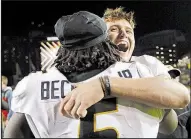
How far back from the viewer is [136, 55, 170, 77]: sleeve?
2309 millimetres

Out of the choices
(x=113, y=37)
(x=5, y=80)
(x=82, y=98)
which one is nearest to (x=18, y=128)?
(x=5, y=80)

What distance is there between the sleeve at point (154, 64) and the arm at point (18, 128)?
0.64 metres

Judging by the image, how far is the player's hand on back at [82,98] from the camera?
2.28 m

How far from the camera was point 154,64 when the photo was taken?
2.32 m

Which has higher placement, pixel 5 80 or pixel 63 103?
pixel 5 80

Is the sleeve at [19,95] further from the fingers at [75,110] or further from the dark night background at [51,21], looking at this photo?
the fingers at [75,110]

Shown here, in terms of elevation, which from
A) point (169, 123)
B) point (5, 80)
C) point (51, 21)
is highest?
point (51, 21)

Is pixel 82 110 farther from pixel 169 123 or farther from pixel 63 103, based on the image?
pixel 169 123

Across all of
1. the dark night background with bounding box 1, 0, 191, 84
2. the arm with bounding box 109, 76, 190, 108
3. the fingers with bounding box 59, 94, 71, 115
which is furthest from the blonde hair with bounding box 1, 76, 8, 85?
the arm with bounding box 109, 76, 190, 108

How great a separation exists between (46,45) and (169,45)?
0.60m

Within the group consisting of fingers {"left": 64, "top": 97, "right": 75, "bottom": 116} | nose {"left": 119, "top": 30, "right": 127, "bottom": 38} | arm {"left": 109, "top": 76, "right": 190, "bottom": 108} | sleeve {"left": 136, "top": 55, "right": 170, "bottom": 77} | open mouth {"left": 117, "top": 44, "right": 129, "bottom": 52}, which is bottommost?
fingers {"left": 64, "top": 97, "right": 75, "bottom": 116}

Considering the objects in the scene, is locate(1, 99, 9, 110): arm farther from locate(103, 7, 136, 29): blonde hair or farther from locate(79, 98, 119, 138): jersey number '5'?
locate(103, 7, 136, 29): blonde hair

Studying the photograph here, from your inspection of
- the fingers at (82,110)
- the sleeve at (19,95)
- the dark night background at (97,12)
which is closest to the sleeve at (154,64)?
the dark night background at (97,12)

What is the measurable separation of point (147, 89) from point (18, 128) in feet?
2.17
